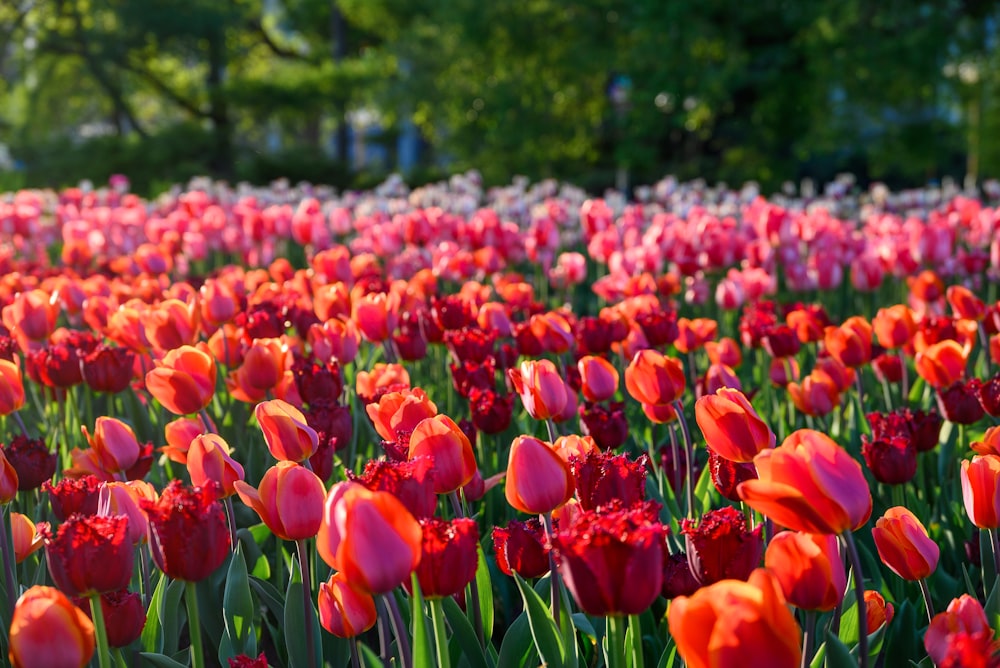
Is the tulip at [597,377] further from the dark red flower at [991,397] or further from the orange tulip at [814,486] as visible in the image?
the orange tulip at [814,486]

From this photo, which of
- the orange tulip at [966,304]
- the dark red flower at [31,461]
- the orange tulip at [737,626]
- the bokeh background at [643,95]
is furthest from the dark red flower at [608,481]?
the bokeh background at [643,95]

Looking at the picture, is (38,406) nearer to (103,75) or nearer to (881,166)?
(881,166)

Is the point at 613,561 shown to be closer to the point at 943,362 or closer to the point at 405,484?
the point at 405,484

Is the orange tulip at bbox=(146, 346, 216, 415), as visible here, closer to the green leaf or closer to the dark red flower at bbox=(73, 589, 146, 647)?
the dark red flower at bbox=(73, 589, 146, 647)

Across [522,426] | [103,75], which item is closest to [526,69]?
[103,75]

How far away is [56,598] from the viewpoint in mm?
1119

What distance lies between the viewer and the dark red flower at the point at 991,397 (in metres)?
2.21

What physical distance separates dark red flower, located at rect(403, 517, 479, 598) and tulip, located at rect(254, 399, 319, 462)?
49cm

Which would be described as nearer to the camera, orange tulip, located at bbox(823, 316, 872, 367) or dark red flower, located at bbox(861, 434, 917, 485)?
dark red flower, located at bbox(861, 434, 917, 485)

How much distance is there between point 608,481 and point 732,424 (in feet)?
0.80

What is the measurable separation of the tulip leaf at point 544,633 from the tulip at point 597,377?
0.89 meters

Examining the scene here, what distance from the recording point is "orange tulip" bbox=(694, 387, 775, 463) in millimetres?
1561

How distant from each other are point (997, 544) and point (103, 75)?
967 inches

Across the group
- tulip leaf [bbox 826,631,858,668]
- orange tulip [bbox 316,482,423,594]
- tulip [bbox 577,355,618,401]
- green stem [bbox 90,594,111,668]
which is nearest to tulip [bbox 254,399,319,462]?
green stem [bbox 90,594,111,668]
